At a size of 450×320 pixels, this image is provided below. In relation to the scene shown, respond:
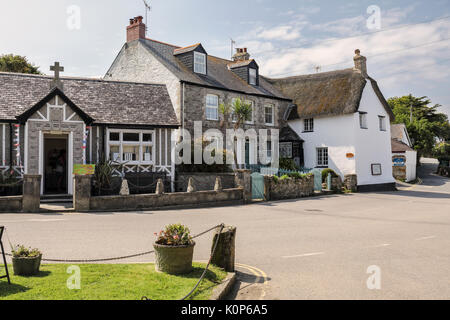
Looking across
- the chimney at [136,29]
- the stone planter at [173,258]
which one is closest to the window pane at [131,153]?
the chimney at [136,29]

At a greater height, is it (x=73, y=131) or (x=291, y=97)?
(x=291, y=97)

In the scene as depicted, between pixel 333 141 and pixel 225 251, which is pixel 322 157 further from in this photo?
pixel 225 251

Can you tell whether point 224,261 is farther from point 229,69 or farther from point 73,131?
point 229,69

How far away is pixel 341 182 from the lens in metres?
26.7

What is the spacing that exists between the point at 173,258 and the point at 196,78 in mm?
20758

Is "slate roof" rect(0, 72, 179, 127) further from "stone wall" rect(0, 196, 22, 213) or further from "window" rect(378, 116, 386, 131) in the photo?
"window" rect(378, 116, 386, 131)

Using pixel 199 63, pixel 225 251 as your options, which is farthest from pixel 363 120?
pixel 225 251

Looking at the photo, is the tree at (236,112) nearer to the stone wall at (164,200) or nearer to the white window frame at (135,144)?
the stone wall at (164,200)

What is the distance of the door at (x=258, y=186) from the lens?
19.9 m

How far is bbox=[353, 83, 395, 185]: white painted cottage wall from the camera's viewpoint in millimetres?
28516

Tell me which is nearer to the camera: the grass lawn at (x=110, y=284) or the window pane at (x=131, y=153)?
the grass lawn at (x=110, y=284)

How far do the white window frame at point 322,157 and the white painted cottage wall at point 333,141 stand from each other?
0.80 feet
